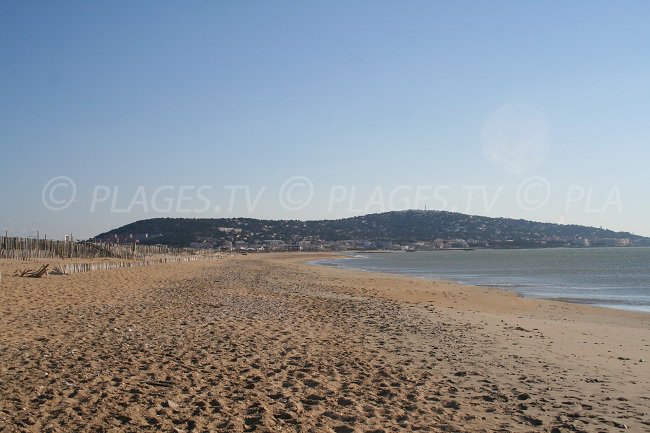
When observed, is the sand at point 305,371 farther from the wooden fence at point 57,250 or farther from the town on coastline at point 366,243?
the town on coastline at point 366,243

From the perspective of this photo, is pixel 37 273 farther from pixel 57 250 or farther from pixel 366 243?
pixel 366 243

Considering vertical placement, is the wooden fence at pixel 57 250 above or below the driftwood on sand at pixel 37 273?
above

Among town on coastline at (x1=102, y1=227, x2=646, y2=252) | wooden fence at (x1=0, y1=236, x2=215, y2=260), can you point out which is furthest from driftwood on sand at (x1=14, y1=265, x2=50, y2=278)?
town on coastline at (x1=102, y1=227, x2=646, y2=252)

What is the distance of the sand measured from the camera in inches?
227

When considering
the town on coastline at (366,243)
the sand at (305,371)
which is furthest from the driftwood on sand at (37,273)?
the town on coastline at (366,243)

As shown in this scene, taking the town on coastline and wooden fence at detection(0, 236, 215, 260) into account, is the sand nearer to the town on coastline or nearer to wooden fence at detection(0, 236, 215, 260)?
wooden fence at detection(0, 236, 215, 260)

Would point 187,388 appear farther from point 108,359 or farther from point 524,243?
point 524,243

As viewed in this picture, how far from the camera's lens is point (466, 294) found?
24453mm

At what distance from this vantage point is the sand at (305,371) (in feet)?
18.9

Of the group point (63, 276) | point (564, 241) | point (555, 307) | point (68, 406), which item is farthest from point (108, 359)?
point (564, 241)

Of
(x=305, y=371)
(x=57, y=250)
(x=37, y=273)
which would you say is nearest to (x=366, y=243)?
(x=57, y=250)

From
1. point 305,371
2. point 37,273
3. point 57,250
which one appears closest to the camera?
point 305,371

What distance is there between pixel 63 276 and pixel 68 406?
805 inches

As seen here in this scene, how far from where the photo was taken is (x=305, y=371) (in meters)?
7.80
